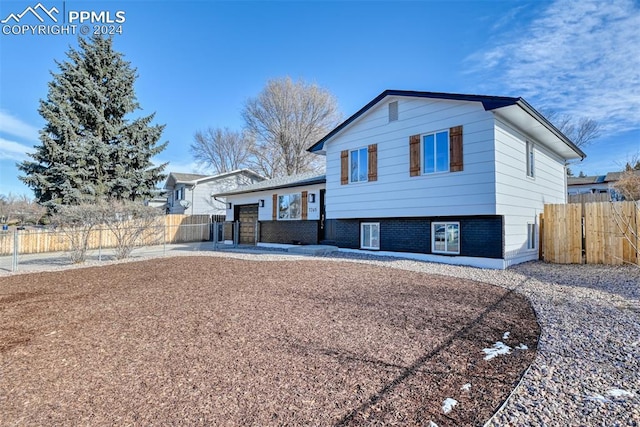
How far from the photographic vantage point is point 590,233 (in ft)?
31.4

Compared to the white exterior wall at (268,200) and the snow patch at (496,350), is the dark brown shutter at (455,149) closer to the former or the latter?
the white exterior wall at (268,200)

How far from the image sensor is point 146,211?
11.7m

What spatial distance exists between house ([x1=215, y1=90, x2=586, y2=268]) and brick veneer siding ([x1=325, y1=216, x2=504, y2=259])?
0.03 m

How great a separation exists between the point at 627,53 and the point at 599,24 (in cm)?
387

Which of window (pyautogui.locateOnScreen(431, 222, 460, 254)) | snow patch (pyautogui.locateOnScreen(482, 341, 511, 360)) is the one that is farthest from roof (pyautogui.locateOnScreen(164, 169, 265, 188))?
snow patch (pyautogui.locateOnScreen(482, 341, 511, 360))

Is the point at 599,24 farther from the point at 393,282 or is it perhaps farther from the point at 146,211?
the point at 146,211

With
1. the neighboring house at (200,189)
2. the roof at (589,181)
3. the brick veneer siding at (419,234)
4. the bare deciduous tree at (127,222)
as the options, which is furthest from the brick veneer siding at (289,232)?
the roof at (589,181)

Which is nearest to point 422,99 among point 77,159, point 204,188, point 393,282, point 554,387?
point 393,282

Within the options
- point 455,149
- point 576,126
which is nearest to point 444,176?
point 455,149

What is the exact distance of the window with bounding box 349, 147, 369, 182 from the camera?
452 inches

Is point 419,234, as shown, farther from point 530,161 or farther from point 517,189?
point 530,161

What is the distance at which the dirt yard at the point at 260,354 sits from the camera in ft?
7.66

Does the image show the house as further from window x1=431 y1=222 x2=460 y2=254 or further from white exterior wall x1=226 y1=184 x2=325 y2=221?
white exterior wall x1=226 y1=184 x2=325 y2=221

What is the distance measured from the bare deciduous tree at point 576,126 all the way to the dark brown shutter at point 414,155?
20.5 metres
